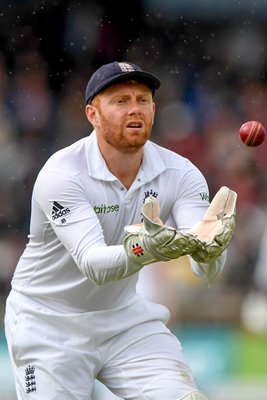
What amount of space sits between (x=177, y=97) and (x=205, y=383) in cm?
370

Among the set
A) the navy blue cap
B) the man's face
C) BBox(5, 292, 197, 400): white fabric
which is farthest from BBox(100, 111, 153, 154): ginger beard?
BBox(5, 292, 197, 400): white fabric

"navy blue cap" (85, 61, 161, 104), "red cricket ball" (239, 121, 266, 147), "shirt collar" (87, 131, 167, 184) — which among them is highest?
"navy blue cap" (85, 61, 161, 104)

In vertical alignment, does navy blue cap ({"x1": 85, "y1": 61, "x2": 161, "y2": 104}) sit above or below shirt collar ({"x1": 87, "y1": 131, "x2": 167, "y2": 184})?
above

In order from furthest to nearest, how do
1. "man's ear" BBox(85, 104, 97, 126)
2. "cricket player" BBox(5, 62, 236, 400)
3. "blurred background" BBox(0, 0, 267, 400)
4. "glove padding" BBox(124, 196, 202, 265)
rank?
"blurred background" BBox(0, 0, 267, 400) → "man's ear" BBox(85, 104, 97, 126) → "cricket player" BBox(5, 62, 236, 400) → "glove padding" BBox(124, 196, 202, 265)

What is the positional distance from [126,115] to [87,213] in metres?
0.50

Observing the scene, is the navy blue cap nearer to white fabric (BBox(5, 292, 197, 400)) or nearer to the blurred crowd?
white fabric (BBox(5, 292, 197, 400))

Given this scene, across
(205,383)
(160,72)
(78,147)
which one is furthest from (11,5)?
(78,147)

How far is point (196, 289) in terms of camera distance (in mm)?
9414

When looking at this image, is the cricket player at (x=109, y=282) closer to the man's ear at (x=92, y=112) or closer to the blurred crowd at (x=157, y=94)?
the man's ear at (x=92, y=112)

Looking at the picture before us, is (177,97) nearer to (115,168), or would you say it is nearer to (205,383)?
(205,383)

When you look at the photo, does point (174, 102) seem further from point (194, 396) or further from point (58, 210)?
point (194, 396)

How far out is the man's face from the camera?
503cm

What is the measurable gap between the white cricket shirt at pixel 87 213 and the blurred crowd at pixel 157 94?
14.4 feet

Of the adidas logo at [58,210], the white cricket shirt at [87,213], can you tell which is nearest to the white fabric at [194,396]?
the white cricket shirt at [87,213]
